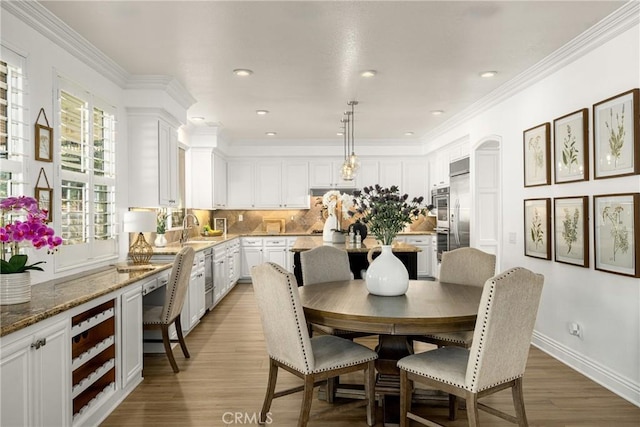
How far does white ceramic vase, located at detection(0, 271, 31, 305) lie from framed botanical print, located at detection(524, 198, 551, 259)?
389 centimetres

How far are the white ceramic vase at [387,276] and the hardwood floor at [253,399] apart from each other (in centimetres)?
77

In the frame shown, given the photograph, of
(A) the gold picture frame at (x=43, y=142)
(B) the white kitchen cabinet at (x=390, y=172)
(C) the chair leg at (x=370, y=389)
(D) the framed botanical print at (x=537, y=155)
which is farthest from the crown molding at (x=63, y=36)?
(B) the white kitchen cabinet at (x=390, y=172)

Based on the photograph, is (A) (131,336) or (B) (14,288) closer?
(B) (14,288)

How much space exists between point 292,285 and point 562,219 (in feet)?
8.46

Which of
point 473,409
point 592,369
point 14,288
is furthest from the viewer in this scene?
point 592,369

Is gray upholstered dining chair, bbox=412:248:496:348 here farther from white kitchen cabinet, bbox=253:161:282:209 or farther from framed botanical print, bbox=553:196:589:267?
white kitchen cabinet, bbox=253:161:282:209

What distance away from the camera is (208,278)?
5633 mm

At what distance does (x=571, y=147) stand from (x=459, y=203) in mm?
2673

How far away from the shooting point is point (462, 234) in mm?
6172

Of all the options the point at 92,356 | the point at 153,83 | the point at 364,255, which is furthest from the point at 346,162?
the point at 92,356

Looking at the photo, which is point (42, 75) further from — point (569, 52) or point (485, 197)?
point (485, 197)

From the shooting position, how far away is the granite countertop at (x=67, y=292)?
203 cm

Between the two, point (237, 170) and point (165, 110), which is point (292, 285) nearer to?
point (165, 110)

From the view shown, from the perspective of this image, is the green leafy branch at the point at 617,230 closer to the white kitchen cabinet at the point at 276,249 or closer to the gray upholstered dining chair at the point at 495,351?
the gray upholstered dining chair at the point at 495,351
